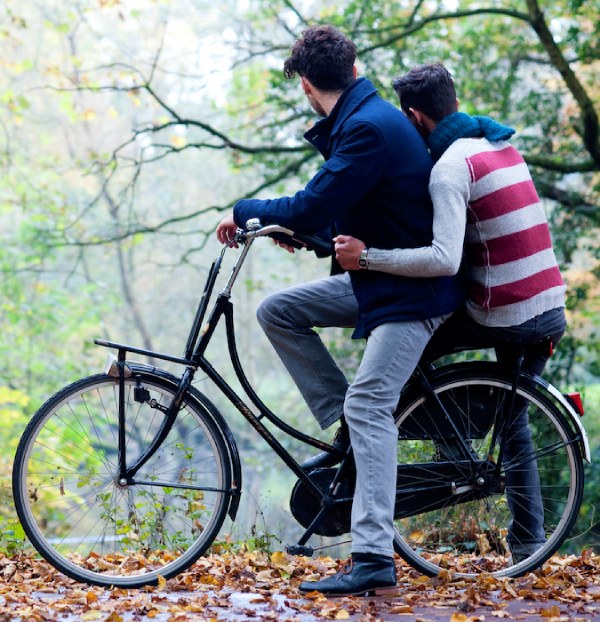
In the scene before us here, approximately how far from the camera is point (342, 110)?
3.53m

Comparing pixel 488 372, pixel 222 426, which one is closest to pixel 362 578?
pixel 222 426

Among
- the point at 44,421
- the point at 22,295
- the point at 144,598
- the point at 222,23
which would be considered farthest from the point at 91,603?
the point at 222,23

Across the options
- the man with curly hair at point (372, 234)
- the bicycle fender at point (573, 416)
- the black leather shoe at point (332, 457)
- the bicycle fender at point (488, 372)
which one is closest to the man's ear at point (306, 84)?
the man with curly hair at point (372, 234)

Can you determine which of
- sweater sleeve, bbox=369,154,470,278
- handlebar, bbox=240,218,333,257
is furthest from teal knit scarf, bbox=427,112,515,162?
handlebar, bbox=240,218,333,257

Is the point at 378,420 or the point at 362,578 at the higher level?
the point at 378,420

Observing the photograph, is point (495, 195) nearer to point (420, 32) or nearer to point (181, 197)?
point (420, 32)

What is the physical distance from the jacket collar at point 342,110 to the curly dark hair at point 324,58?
0.22 ft

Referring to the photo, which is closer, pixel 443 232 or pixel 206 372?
pixel 443 232

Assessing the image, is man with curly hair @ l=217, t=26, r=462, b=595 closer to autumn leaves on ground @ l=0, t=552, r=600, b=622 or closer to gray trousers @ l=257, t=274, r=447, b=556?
gray trousers @ l=257, t=274, r=447, b=556

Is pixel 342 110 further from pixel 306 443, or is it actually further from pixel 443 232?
pixel 306 443

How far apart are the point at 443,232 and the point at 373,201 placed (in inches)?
12.5

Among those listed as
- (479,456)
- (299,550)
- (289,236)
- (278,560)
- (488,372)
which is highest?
(289,236)

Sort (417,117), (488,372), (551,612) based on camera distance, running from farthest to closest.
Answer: (488,372) < (417,117) < (551,612)

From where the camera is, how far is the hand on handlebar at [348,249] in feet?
11.5
